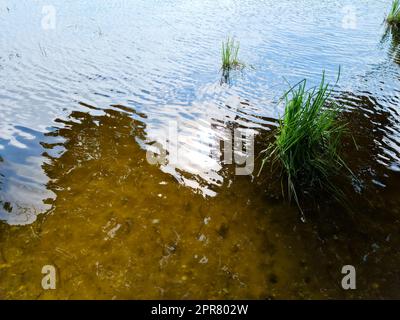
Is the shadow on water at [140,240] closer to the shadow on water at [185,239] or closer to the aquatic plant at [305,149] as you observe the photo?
the shadow on water at [185,239]

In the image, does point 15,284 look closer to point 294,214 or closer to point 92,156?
point 92,156

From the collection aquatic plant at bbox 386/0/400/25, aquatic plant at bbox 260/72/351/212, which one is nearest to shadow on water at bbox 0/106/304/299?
aquatic plant at bbox 260/72/351/212

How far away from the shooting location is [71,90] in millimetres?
6816

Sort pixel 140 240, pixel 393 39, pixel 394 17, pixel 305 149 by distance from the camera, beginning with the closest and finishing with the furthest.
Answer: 1. pixel 140 240
2. pixel 305 149
3. pixel 393 39
4. pixel 394 17

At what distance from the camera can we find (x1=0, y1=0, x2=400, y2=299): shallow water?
3.24m

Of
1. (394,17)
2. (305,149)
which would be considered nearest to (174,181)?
(305,149)

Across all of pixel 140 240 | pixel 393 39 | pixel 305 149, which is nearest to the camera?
pixel 140 240

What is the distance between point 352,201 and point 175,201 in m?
2.16

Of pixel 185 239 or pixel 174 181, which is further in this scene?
pixel 174 181

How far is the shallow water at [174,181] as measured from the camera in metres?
3.24

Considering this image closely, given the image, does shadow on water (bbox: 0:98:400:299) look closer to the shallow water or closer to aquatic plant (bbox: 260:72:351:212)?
the shallow water

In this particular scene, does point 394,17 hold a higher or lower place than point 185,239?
higher

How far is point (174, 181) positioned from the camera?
4402mm

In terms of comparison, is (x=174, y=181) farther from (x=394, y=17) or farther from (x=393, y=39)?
(x=394, y=17)
